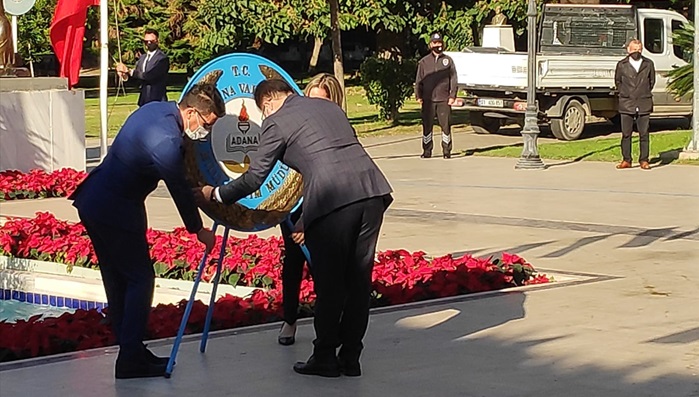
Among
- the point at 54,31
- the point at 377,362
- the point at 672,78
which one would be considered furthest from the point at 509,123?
the point at 377,362

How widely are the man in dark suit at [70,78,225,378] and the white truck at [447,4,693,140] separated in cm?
1752

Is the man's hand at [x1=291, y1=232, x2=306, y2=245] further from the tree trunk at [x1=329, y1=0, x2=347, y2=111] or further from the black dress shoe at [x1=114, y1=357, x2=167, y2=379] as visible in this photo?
the tree trunk at [x1=329, y1=0, x2=347, y2=111]

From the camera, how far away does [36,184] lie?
15.6m

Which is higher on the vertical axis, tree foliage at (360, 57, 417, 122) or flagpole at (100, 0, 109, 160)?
flagpole at (100, 0, 109, 160)

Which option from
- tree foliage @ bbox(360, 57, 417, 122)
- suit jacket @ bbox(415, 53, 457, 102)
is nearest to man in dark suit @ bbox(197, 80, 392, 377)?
suit jacket @ bbox(415, 53, 457, 102)

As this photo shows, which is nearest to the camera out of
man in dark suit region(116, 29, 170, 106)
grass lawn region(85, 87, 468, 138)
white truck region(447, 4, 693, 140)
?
man in dark suit region(116, 29, 170, 106)

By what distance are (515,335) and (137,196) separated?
2559 millimetres

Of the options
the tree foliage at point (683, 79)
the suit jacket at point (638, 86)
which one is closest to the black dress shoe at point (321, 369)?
the suit jacket at point (638, 86)

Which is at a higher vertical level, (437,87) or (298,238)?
(298,238)

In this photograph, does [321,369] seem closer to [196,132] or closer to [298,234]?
[298,234]

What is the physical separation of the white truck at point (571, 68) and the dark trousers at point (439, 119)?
3476 mm

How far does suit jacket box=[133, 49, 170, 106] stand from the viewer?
17281 millimetres

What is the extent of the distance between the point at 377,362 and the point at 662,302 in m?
2.64

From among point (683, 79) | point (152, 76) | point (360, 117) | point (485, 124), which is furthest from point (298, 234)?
point (360, 117)
